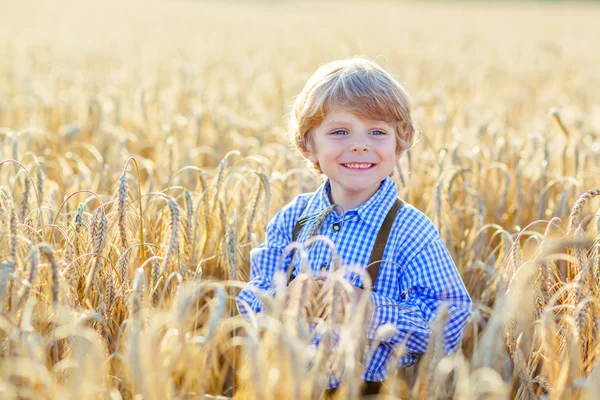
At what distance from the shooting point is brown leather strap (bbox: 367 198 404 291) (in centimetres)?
206

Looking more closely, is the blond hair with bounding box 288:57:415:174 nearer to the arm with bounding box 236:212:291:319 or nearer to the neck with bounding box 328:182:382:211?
the neck with bounding box 328:182:382:211

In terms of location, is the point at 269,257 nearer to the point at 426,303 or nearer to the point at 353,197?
the point at 353,197

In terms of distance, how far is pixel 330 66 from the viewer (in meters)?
2.26

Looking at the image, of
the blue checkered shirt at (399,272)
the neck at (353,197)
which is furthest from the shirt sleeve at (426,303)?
the neck at (353,197)

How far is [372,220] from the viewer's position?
212cm

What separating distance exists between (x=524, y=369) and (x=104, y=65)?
739cm

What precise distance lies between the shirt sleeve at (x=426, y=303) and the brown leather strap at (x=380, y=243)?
94 millimetres

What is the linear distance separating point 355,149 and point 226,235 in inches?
22.3

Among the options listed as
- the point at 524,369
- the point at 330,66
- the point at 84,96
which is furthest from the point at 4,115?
the point at 524,369

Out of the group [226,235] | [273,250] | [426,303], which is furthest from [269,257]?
[426,303]

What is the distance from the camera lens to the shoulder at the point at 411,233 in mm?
2047

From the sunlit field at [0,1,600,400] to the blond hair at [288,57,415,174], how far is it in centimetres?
28

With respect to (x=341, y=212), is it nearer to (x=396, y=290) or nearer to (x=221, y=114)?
(x=396, y=290)

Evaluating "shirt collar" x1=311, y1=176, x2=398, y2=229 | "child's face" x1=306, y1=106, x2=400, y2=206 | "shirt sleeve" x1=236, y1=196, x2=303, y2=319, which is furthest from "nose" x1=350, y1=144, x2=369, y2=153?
"shirt sleeve" x1=236, y1=196, x2=303, y2=319
